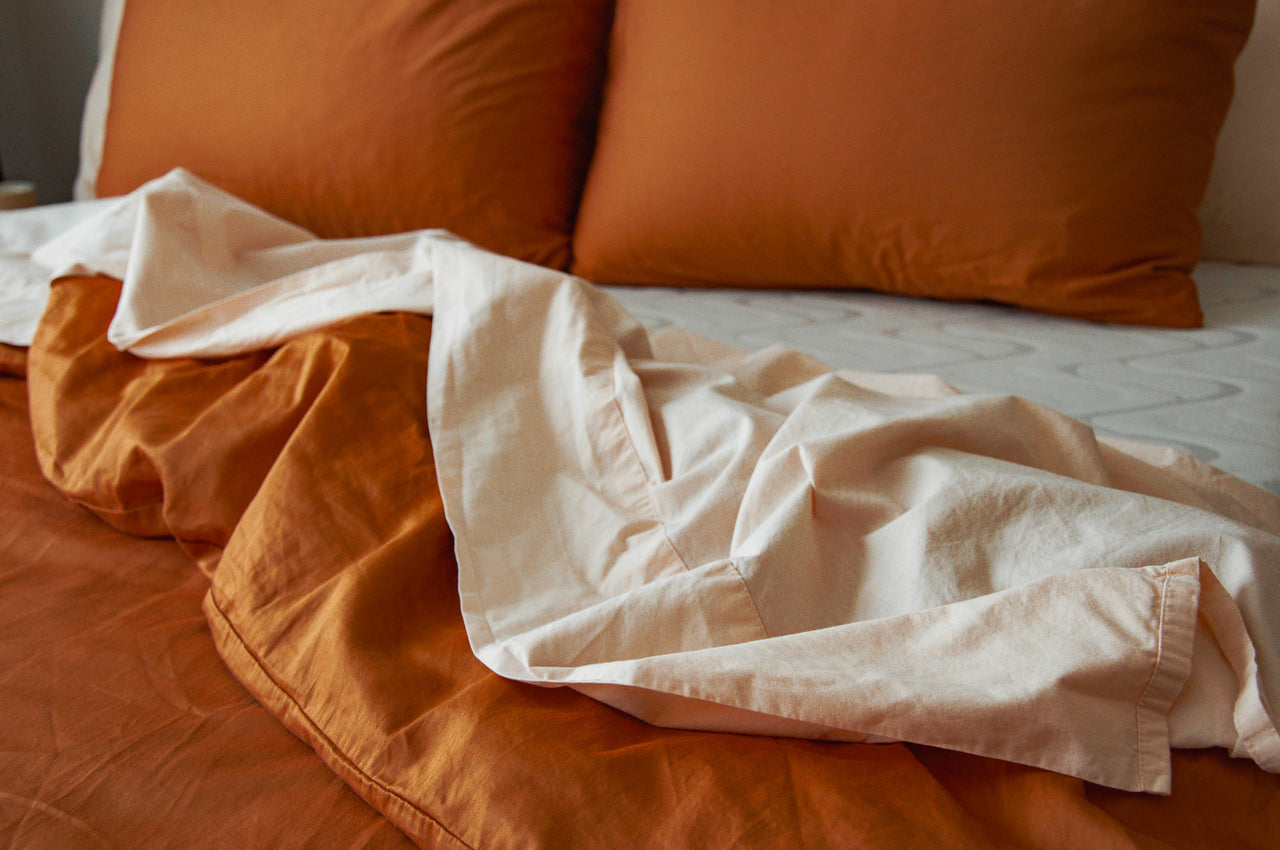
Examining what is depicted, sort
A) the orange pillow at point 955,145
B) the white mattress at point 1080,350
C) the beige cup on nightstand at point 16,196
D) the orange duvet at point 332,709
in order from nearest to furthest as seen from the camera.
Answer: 1. the orange duvet at point 332,709
2. the white mattress at point 1080,350
3. the orange pillow at point 955,145
4. the beige cup on nightstand at point 16,196

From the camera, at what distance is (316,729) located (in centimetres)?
43

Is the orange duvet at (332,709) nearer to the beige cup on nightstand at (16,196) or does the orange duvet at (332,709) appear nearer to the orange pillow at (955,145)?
the orange pillow at (955,145)

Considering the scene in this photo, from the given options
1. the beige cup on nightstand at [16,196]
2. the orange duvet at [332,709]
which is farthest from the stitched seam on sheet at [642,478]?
the beige cup on nightstand at [16,196]

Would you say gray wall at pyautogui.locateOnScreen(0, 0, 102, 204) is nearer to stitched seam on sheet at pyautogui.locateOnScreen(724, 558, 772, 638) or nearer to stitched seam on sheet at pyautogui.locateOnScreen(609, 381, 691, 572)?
stitched seam on sheet at pyautogui.locateOnScreen(609, 381, 691, 572)

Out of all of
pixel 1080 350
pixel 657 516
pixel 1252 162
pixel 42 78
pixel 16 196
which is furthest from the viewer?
pixel 42 78

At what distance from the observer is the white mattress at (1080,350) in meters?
0.74

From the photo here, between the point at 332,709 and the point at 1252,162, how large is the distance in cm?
128

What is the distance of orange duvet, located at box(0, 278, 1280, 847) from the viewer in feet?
1.24

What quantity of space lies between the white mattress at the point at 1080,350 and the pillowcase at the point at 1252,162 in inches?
1.6

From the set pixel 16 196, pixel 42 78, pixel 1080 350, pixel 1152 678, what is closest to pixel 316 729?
pixel 1152 678

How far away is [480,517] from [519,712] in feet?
0.53

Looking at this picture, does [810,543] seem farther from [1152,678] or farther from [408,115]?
[408,115]

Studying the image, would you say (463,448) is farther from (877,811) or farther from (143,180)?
(143,180)

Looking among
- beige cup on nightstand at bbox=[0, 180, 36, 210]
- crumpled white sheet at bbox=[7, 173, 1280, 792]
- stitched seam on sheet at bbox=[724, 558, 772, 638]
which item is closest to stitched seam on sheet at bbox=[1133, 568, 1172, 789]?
crumpled white sheet at bbox=[7, 173, 1280, 792]
